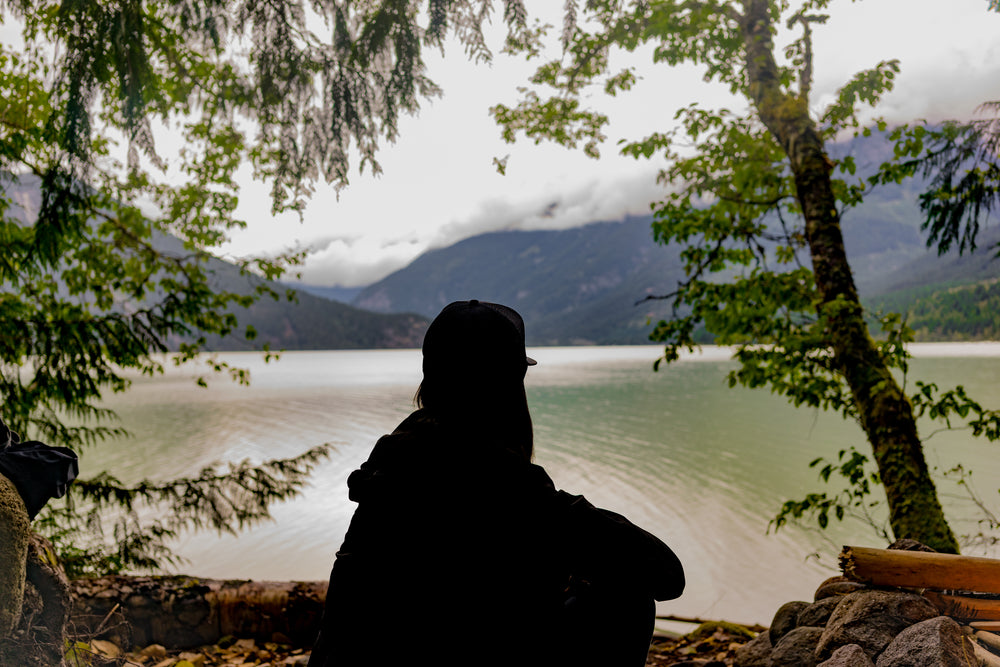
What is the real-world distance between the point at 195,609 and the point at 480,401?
11.4 ft

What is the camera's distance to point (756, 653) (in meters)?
3.09

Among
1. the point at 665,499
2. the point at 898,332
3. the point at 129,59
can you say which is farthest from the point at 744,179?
the point at 665,499

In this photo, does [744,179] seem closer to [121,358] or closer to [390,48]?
[390,48]

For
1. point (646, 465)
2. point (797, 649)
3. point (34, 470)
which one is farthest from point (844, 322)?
point (646, 465)

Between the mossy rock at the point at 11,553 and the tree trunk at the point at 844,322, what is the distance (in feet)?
16.8

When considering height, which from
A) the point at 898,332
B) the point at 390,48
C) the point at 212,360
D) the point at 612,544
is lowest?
the point at 612,544

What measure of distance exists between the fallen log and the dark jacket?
1.98m

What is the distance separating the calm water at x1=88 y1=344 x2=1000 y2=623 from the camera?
32.9 feet

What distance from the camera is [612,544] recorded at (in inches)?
61.6

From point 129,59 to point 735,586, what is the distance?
10.6 metres

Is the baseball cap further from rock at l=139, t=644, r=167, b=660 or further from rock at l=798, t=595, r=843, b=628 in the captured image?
rock at l=139, t=644, r=167, b=660

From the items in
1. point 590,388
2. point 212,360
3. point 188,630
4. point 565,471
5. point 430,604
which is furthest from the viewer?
point 590,388

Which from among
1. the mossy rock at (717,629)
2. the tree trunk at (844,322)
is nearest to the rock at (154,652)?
the mossy rock at (717,629)

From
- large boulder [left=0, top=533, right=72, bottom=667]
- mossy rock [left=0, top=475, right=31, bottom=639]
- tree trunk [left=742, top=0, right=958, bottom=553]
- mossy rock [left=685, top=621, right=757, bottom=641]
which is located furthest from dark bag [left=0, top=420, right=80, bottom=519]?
tree trunk [left=742, top=0, right=958, bottom=553]
